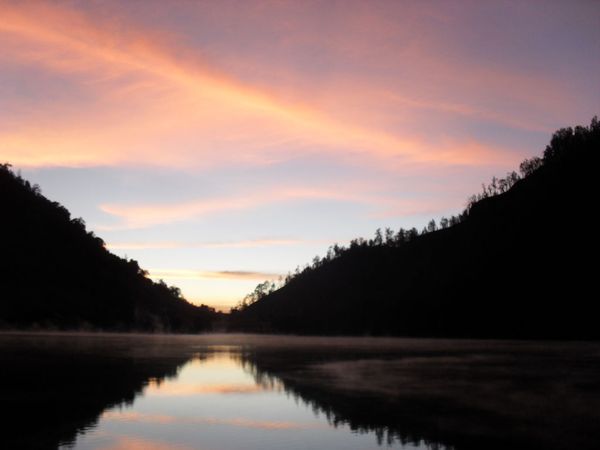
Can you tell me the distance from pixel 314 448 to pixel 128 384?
23.4 metres

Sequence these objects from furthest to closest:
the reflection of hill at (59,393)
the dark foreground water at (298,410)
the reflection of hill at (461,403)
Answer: the reflection of hill at (461,403) → the reflection of hill at (59,393) → the dark foreground water at (298,410)

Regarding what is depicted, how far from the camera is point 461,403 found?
3466cm

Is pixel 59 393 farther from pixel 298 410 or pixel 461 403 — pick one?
pixel 461 403

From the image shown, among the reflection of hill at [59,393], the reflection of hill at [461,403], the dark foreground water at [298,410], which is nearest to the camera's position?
the dark foreground water at [298,410]

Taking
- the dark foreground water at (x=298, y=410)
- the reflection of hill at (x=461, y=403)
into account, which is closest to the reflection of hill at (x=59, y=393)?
the dark foreground water at (x=298, y=410)

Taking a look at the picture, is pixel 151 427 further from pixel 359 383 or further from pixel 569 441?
pixel 359 383

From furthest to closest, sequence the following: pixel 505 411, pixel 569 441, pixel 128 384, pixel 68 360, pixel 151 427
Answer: pixel 68 360, pixel 128 384, pixel 505 411, pixel 151 427, pixel 569 441

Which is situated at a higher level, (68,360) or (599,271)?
(599,271)

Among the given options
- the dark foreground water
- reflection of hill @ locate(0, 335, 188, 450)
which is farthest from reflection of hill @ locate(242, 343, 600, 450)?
reflection of hill @ locate(0, 335, 188, 450)

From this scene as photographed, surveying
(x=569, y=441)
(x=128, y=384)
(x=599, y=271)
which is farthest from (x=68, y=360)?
(x=599, y=271)

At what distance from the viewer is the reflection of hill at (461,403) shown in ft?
84.0

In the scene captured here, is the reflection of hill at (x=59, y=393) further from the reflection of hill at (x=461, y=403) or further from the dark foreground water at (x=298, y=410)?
the reflection of hill at (x=461, y=403)

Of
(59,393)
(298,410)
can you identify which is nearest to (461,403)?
(298,410)

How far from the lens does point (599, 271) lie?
192 m
